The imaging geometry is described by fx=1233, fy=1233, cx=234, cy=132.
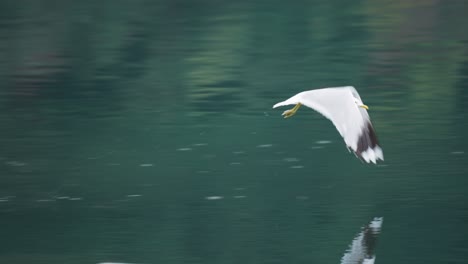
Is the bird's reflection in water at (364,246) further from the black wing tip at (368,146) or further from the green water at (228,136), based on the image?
the black wing tip at (368,146)

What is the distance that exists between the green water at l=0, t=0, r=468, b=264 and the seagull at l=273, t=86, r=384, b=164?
0.76 m

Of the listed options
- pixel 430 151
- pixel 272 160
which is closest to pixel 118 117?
pixel 272 160

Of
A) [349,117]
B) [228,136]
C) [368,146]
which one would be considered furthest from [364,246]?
[228,136]

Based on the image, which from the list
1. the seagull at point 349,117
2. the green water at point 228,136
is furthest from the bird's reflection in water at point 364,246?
the seagull at point 349,117

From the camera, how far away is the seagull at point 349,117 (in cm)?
884

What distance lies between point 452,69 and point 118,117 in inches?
190

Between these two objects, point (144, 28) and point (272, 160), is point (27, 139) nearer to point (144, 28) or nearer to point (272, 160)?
point (272, 160)

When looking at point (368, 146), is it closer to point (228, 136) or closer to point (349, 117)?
point (349, 117)

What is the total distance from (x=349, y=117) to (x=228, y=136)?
13.1 ft

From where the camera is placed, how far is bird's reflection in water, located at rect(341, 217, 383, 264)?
880cm

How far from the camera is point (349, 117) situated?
8906 millimetres

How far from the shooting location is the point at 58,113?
14.6 m

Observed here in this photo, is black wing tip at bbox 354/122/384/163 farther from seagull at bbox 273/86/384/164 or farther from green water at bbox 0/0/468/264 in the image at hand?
green water at bbox 0/0/468/264

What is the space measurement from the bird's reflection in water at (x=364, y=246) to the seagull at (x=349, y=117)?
67cm
